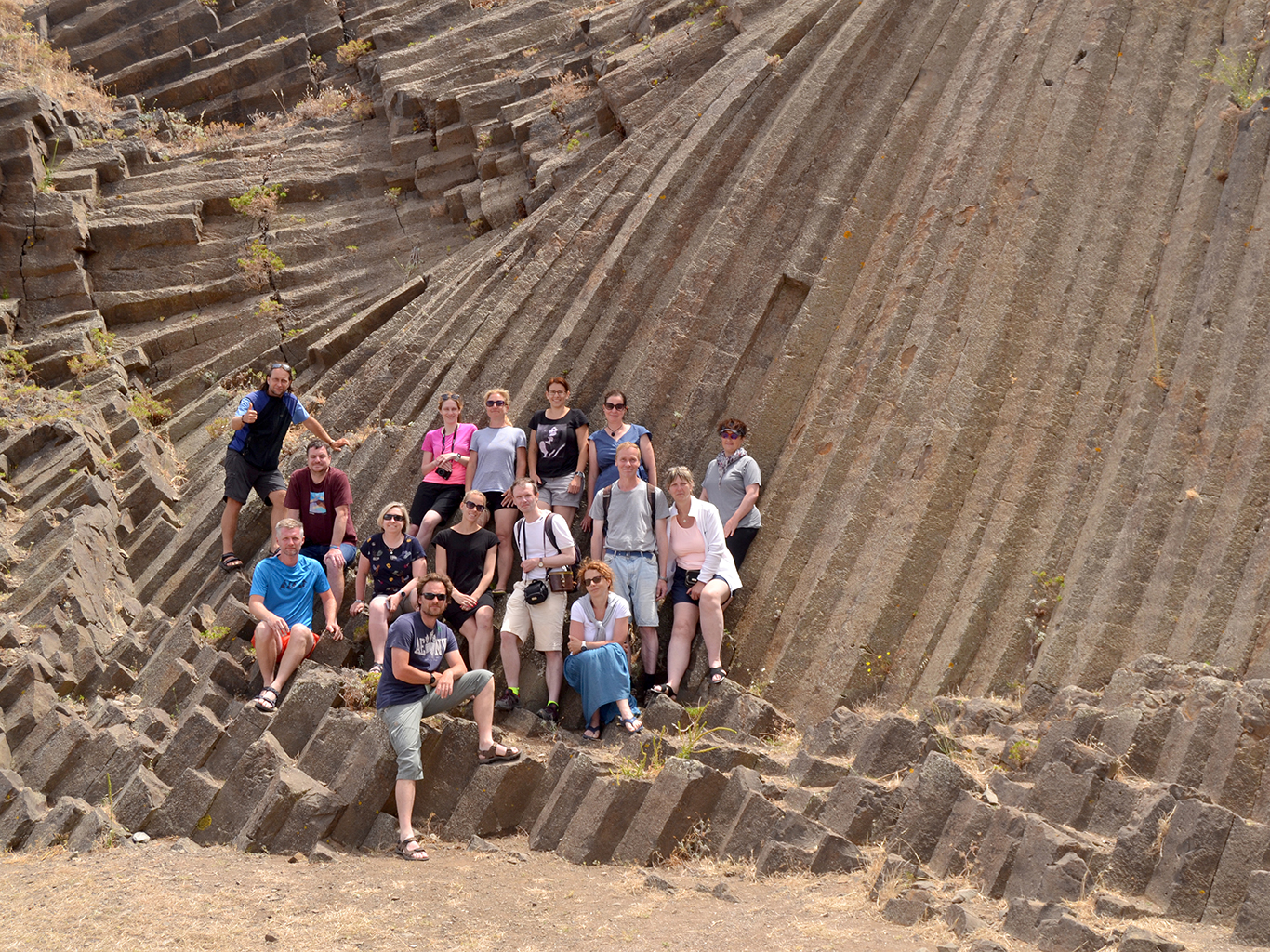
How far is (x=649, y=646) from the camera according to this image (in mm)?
9828

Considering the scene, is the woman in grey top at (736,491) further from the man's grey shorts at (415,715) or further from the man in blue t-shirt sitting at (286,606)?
the man in blue t-shirt sitting at (286,606)

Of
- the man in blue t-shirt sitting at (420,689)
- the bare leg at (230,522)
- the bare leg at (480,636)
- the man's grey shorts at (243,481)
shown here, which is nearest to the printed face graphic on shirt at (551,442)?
the bare leg at (480,636)

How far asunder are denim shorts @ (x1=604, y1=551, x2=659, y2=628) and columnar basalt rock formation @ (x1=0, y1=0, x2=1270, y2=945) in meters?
0.98

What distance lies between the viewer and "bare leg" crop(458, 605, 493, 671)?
32.0 feet

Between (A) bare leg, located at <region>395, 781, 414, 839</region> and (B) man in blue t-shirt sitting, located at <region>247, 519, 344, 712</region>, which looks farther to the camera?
(B) man in blue t-shirt sitting, located at <region>247, 519, 344, 712</region>

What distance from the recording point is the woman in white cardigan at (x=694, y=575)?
969 centimetres

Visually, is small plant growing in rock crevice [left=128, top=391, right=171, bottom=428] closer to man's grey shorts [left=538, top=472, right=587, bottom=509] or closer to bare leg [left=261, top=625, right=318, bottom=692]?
bare leg [left=261, top=625, right=318, bottom=692]

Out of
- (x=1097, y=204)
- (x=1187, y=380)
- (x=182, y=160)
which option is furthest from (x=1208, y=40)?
(x=182, y=160)

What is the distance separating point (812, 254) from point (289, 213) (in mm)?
9643

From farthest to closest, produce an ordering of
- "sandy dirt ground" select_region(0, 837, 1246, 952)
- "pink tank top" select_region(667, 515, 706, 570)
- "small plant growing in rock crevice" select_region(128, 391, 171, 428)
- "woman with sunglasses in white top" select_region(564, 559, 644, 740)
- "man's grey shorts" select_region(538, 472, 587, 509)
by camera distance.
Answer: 1. "small plant growing in rock crevice" select_region(128, 391, 171, 428)
2. "man's grey shorts" select_region(538, 472, 587, 509)
3. "pink tank top" select_region(667, 515, 706, 570)
4. "woman with sunglasses in white top" select_region(564, 559, 644, 740)
5. "sandy dirt ground" select_region(0, 837, 1246, 952)

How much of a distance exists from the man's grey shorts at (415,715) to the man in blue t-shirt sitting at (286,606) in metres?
1.82

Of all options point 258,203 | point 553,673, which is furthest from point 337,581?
point 258,203

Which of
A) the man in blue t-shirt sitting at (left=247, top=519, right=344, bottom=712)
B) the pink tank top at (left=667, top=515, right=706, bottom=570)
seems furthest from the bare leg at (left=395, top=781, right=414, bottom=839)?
the pink tank top at (left=667, top=515, right=706, bottom=570)

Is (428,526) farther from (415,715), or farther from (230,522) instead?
(415,715)
